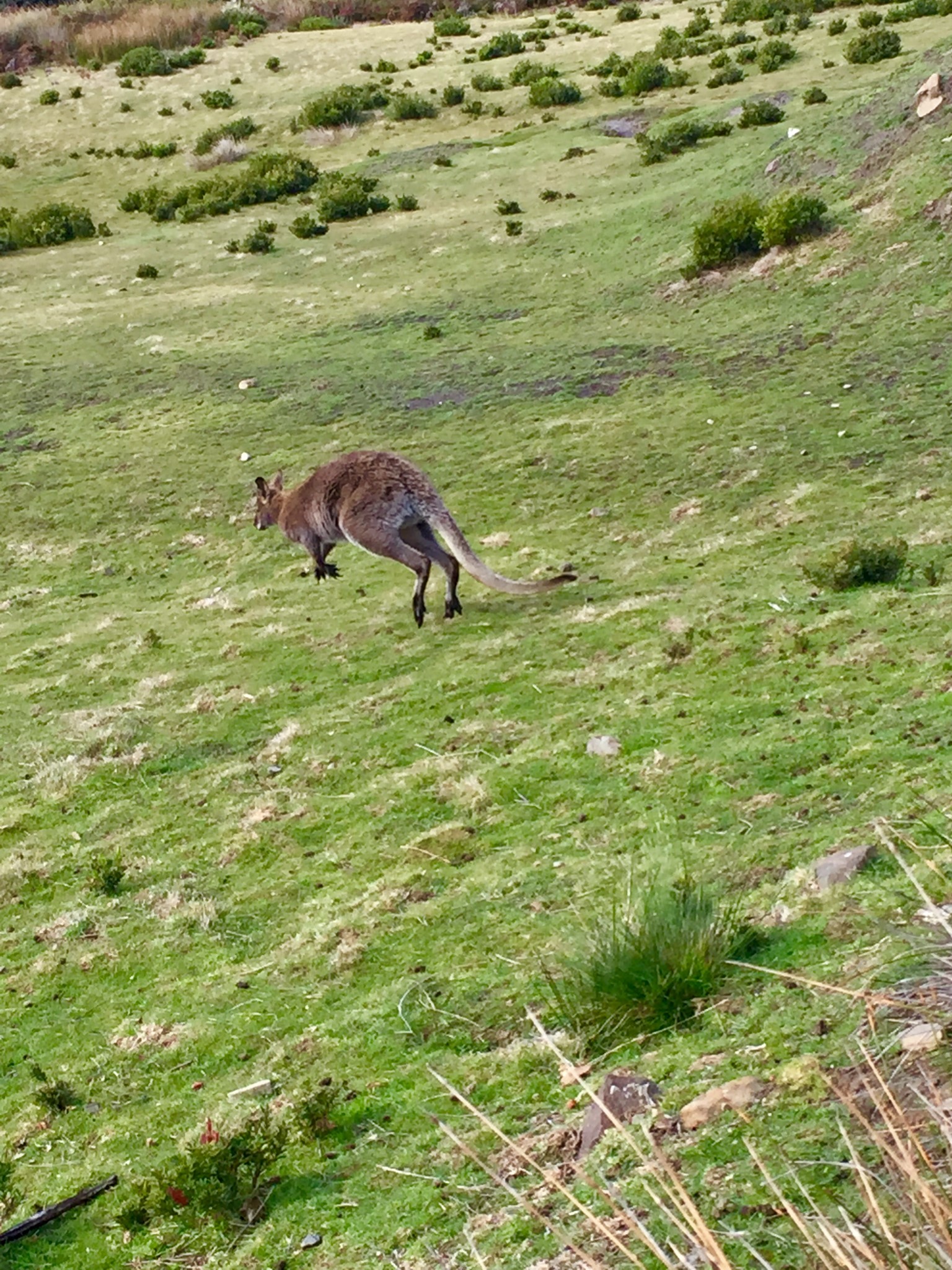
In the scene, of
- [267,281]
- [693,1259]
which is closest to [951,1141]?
[693,1259]

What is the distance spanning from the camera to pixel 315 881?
6602 mm

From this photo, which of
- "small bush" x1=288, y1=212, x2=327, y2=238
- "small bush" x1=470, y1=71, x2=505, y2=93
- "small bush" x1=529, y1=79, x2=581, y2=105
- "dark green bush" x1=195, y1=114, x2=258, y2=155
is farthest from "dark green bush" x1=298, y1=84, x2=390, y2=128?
"small bush" x1=288, y1=212, x2=327, y2=238

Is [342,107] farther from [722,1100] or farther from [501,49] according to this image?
[722,1100]

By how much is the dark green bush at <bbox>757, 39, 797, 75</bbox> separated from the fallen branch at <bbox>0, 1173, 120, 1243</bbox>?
85.6 ft

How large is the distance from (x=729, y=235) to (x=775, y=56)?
1192cm

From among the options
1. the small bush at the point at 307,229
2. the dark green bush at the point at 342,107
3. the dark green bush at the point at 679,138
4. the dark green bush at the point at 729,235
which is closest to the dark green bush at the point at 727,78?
the dark green bush at the point at 679,138

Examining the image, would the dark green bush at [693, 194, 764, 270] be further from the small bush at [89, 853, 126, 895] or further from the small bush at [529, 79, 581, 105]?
the small bush at [529, 79, 581, 105]

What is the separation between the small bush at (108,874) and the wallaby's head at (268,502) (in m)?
4.60

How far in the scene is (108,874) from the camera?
700 cm

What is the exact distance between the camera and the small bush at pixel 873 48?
963 inches

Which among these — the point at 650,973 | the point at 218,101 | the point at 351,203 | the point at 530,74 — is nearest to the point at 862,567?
the point at 650,973

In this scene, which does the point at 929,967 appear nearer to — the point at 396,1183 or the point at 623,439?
the point at 396,1183

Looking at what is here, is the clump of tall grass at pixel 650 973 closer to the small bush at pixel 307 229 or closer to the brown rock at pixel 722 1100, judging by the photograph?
the brown rock at pixel 722 1100

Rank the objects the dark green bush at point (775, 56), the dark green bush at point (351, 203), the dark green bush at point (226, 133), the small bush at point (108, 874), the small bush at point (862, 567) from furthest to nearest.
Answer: the dark green bush at point (226, 133) → the dark green bush at point (775, 56) → the dark green bush at point (351, 203) → the small bush at point (862, 567) → the small bush at point (108, 874)
